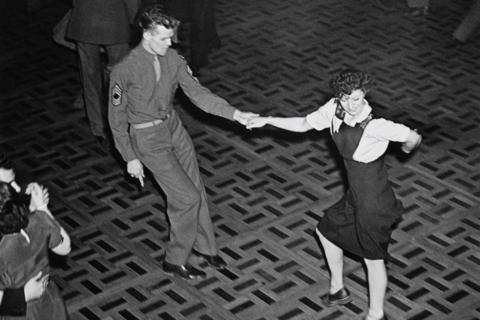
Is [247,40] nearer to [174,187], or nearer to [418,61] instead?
[418,61]

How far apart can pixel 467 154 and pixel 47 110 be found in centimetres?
333

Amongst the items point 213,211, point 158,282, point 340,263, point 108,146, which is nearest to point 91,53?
point 108,146

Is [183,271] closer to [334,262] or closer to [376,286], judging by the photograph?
[334,262]

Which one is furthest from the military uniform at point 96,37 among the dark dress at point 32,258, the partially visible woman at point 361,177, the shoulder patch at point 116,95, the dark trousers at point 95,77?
the dark dress at point 32,258

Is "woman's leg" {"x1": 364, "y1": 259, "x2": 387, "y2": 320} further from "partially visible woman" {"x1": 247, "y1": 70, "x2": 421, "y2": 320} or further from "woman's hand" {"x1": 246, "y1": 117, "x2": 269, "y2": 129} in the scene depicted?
"woman's hand" {"x1": 246, "y1": 117, "x2": 269, "y2": 129}

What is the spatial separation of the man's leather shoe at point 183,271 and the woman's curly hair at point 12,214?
1773 millimetres

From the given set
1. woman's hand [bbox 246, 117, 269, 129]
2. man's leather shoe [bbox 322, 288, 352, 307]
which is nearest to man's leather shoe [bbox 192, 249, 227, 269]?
man's leather shoe [bbox 322, 288, 352, 307]

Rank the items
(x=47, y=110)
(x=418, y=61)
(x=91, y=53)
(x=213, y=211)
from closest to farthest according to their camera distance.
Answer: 1. (x=213, y=211)
2. (x=91, y=53)
3. (x=47, y=110)
4. (x=418, y=61)

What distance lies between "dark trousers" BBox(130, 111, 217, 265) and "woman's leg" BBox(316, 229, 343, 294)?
83 cm

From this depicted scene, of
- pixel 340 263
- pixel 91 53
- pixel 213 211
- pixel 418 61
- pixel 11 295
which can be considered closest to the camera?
pixel 11 295

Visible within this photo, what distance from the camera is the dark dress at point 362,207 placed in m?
6.11

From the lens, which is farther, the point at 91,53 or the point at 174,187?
the point at 91,53

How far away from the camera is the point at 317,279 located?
701 centimetres

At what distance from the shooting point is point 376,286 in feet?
20.9
